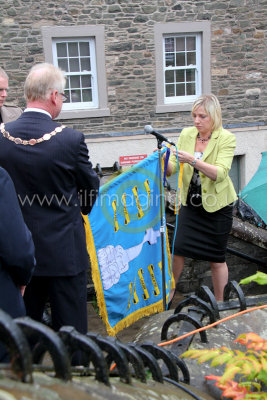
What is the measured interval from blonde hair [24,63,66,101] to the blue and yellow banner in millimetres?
1182

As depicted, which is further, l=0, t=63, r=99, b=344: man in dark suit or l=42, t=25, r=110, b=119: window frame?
l=42, t=25, r=110, b=119: window frame

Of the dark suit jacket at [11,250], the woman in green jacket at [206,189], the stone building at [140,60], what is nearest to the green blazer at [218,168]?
the woman in green jacket at [206,189]

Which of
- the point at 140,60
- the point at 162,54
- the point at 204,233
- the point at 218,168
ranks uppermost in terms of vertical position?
the point at 162,54

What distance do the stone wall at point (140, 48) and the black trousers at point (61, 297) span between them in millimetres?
8175

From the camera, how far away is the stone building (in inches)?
394

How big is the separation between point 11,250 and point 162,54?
9.65 meters

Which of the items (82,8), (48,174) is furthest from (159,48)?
(48,174)

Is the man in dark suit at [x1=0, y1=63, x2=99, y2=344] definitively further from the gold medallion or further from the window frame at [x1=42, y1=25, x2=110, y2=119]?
the window frame at [x1=42, y1=25, x2=110, y2=119]

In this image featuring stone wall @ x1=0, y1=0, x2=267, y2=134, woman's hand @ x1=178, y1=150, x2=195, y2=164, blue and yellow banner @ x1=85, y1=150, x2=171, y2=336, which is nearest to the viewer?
blue and yellow banner @ x1=85, y1=150, x2=171, y2=336

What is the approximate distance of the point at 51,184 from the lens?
2.54 meters

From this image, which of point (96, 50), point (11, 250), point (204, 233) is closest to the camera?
point (11, 250)

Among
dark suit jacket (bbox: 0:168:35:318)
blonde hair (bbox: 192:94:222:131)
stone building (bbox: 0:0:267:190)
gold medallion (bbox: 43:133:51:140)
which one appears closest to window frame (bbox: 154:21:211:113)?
stone building (bbox: 0:0:267:190)

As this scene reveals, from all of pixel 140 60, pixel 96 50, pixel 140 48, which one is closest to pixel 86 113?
pixel 96 50

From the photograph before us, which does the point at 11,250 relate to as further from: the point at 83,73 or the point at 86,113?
the point at 83,73
